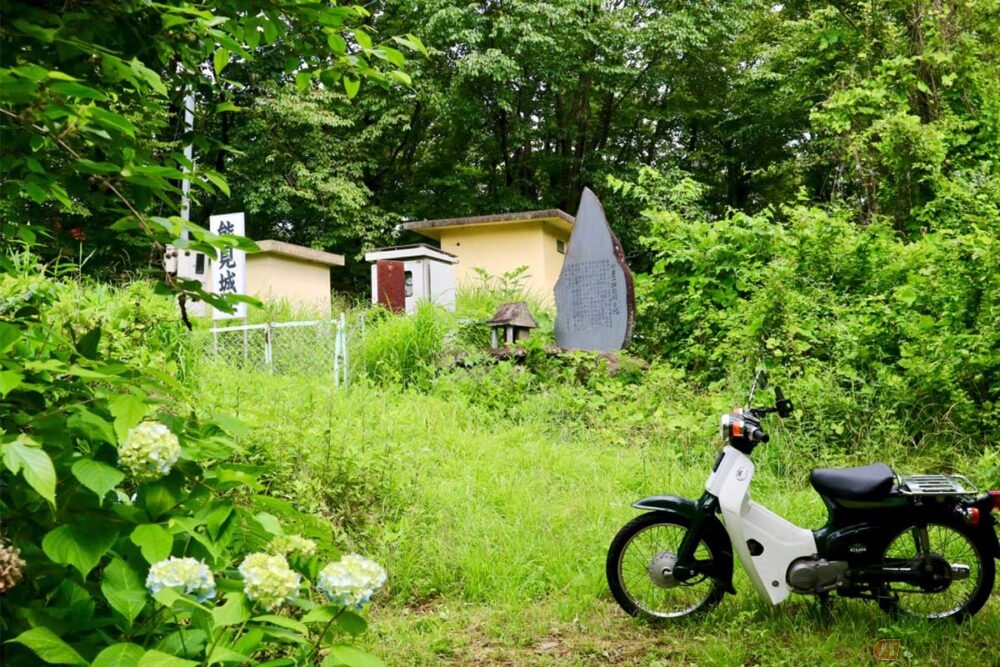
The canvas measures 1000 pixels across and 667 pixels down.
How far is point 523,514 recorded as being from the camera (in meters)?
4.58

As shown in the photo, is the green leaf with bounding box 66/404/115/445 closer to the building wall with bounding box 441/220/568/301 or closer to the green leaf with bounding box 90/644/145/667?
the green leaf with bounding box 90/644/145/667

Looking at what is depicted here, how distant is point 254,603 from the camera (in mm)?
1471

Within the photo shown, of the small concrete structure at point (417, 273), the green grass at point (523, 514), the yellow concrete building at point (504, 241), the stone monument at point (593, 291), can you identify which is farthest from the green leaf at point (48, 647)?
the yellow concrete building at point (504, 241)

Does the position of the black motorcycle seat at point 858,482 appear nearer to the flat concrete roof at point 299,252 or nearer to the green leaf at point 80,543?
the green leaf at point 80,543

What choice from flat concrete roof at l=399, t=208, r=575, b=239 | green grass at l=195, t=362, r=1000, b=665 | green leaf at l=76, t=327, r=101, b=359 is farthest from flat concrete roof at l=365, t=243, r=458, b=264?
green leaf at l=76, t=327, r=101, b=359

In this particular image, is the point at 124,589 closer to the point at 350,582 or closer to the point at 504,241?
the point at 350,582

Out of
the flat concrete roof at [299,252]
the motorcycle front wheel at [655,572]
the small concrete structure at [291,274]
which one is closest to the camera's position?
the motorcycle front wheel at [655,572]

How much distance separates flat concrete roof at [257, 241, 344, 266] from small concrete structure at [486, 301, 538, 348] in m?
4.07

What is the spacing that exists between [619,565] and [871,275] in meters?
5.07

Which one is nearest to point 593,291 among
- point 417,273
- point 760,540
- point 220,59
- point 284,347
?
point 417,273

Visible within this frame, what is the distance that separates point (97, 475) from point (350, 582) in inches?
19.1

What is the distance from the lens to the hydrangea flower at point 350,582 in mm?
1381

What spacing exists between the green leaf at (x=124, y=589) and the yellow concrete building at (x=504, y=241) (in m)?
12.3

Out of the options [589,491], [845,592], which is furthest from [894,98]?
[845,592]
